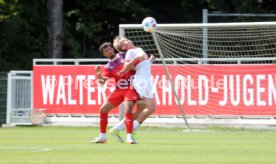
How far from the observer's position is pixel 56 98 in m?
28.0

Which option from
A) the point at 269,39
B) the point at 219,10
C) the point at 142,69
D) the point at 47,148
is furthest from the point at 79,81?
the point at 219,10

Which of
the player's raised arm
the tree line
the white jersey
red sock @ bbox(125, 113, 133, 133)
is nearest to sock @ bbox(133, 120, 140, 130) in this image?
the white jersey

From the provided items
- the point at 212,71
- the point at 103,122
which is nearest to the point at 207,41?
the point at 212,71

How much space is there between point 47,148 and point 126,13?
88.2 ft

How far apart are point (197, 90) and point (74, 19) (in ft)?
55.0

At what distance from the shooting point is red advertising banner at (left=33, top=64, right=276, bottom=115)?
1002 inches

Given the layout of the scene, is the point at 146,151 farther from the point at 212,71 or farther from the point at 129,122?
the point at 212,71

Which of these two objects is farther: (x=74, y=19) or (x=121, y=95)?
(x=74, y=19)

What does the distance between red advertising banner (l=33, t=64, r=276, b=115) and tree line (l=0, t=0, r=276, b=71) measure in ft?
34.4

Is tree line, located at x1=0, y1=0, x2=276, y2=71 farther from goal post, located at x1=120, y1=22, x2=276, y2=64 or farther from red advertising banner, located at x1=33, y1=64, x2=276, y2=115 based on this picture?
red advertising banner, located at x1=33, y1=64, x2=276, y2=115

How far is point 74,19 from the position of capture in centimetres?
4206

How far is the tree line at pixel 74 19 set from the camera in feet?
127

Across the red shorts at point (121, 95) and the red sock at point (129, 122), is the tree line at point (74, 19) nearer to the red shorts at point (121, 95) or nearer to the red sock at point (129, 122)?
the red shorts at point (121, 95)

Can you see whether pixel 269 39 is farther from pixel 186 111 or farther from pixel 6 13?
pixel 6 13
